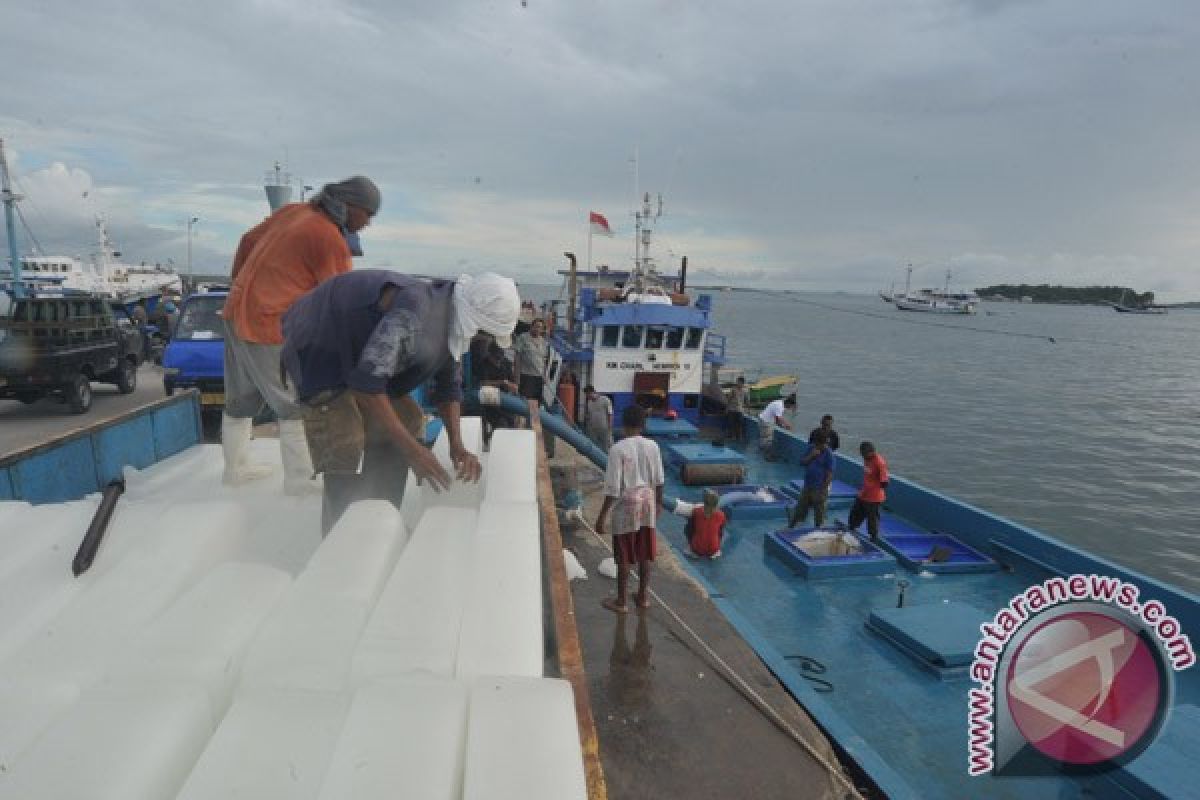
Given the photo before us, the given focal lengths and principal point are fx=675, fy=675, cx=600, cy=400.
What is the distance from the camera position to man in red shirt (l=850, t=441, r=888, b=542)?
8836 mm

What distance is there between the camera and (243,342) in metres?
3.76

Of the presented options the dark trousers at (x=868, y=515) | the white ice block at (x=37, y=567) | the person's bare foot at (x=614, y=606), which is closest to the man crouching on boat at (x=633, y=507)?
the person's bare foot at (x=614, y=606)

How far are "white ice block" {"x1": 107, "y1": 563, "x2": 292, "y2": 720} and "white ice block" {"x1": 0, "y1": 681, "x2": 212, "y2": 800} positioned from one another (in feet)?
0.31

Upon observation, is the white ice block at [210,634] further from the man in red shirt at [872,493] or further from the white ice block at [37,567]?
the man in red shirt at [872,493]

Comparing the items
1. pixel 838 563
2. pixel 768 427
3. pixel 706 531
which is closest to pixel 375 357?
pixel 706 531

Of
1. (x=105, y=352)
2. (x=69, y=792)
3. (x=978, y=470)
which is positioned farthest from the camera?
(x=978, y=470)

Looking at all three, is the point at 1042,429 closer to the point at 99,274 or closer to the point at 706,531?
the point at 706,531

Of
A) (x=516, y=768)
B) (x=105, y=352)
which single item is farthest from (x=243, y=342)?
(x=105, y=352)

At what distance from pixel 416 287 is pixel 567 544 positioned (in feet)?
14.6

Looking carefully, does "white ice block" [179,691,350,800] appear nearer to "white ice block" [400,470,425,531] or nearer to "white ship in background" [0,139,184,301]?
"white ice block" [400,470,425,531]

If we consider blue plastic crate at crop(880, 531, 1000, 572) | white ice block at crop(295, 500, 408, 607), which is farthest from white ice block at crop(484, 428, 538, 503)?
blue plastic crate at crop(880, 531, 1000, 572)

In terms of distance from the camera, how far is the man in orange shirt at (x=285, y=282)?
11.4 ft

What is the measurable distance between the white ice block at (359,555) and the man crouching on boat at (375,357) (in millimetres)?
265

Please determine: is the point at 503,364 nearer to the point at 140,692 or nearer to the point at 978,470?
the point at 140,692
